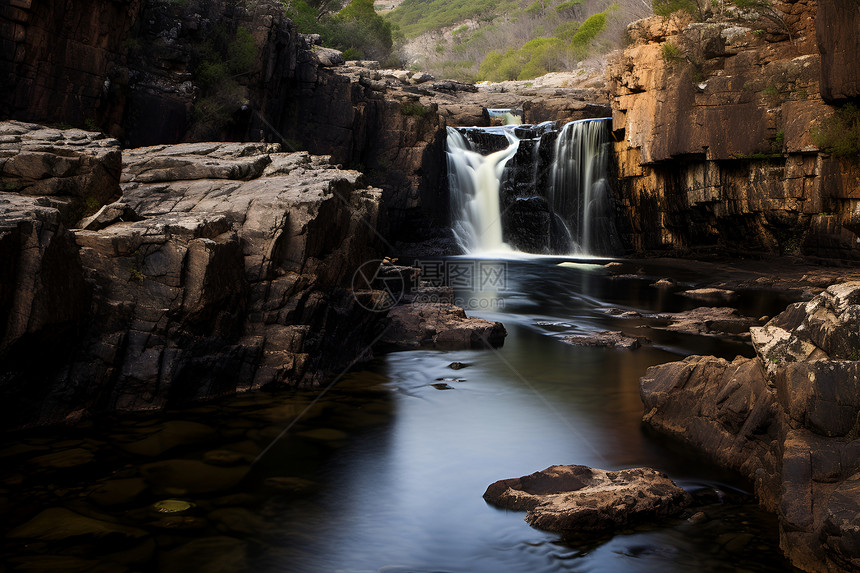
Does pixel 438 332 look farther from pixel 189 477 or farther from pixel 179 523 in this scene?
pixel 179 523

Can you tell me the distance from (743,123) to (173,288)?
1910 centimetres

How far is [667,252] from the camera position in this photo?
26.8 metres

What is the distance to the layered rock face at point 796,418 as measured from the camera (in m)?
4.63

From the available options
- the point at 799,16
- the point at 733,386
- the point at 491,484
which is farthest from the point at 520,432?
the point at 799,16

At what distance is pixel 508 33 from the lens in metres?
76.2

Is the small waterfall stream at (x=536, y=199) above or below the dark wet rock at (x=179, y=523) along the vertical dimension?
above

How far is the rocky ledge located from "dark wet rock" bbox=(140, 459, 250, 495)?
1605mm

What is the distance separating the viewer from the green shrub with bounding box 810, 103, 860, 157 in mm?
→ 18422

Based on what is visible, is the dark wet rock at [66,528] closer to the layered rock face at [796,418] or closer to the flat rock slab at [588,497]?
the flat rock slab at [588,497]

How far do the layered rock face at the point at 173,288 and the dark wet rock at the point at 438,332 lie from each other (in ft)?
2.74

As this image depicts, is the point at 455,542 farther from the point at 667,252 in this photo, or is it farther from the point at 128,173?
the point at 667,252

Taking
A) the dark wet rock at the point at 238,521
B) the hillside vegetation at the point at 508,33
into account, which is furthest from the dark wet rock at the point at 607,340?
the hillside vegetation at the point at 508,33

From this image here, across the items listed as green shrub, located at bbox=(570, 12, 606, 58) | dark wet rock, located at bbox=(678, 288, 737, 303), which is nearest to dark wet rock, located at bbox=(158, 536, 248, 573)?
dark wet rock, located at bbox=(678, 288, 737, 303)

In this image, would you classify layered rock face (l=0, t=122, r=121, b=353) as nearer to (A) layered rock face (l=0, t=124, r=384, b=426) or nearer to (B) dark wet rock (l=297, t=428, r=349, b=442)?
(A) layered rock face (l=0, t=124, r=384, b=426)
